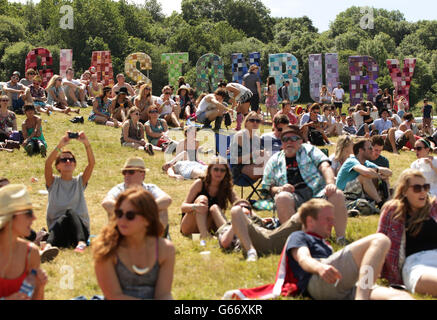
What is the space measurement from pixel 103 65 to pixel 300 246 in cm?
1957

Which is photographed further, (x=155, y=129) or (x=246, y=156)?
(x=155, y=129)

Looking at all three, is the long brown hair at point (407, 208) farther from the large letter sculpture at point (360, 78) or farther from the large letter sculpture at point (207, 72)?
the large letter sculpture at point (360, 78)

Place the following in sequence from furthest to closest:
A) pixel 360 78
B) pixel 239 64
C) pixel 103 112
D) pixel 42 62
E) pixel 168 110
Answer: pixel 360 78
pixel 239 64
pixel 42 62
pixel 103 112
pixel 168 110

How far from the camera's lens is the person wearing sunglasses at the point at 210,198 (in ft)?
23.7

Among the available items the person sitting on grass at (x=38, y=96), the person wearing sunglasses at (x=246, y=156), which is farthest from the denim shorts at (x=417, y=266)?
Result: the person sitting on grass at (x=38, y=96)

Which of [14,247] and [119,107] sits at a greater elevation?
[119,107]

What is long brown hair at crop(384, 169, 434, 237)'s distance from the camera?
5344 millimetres

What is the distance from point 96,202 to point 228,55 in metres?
47.3

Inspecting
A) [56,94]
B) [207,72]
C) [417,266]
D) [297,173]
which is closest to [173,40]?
[207,72]

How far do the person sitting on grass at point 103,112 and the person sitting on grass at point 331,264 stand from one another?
11.5 m

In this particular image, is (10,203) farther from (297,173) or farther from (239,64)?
(239,64)

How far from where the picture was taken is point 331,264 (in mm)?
4797

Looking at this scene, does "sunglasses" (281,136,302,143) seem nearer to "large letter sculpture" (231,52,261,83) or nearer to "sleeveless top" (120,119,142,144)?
"sleeveless top" (120,119,142,144)

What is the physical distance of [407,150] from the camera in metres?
15.4
